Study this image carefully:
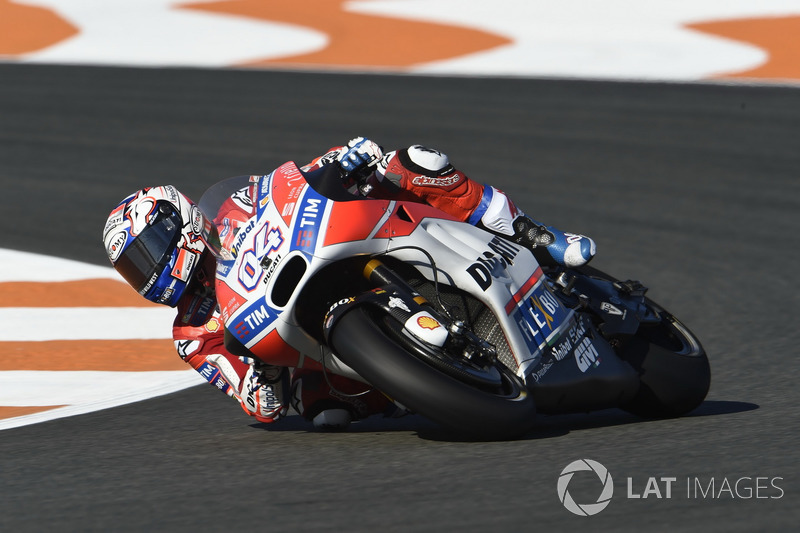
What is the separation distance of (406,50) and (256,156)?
19.7 ft

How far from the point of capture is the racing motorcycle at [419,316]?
15.4 ft

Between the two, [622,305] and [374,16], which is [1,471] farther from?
[374,16]

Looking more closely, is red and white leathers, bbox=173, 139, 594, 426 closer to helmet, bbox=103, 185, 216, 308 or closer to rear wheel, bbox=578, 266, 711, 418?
helmet, bbox=103, 185, 216, 308

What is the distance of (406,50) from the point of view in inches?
746

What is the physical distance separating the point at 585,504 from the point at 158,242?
2204 millimetres

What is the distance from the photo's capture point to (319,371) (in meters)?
5.42

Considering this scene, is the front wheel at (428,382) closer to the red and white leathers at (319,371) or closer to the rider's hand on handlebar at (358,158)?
the red and white leathers at (319,371)

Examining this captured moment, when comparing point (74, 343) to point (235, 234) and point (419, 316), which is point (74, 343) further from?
point (419, 316)

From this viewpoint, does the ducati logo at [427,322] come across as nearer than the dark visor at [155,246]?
Yes

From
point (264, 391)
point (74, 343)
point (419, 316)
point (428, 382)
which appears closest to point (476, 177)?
point (74, 343)

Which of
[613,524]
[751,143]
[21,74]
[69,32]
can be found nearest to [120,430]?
[613,524]

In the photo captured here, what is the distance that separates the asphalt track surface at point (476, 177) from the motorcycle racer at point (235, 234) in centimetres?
19

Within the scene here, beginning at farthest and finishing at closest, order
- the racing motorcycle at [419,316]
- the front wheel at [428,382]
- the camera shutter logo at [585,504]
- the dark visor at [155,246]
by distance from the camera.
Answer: the dark visor at [155,246], the racing motorcycle at [419,316], the front wheel at [428,382], the camera shutter logo at [585,504]

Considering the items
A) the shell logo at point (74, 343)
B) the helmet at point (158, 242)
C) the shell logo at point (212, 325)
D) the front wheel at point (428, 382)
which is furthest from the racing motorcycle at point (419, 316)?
the shell logo at point (74, 343)
